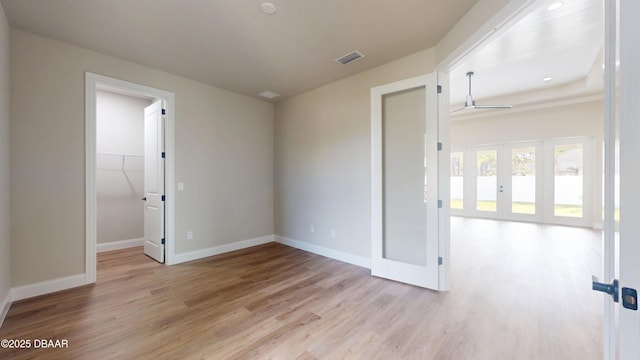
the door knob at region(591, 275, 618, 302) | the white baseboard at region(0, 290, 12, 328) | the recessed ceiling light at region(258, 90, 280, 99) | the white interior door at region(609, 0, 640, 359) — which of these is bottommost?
the white baseboard at region(0, 290, 12, 328)

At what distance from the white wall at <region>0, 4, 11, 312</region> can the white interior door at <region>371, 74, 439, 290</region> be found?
12.5 ft

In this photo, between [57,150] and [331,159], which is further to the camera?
[331,159]

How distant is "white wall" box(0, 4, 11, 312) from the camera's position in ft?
7.65

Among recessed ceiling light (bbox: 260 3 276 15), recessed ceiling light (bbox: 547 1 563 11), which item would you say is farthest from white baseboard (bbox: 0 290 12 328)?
recessed ceiling light (bbox: 547 1 563 11)

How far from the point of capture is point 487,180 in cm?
788

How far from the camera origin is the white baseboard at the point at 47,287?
269cm

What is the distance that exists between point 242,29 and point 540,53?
177 inches

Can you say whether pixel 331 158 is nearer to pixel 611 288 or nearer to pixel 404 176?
pixel 404 176

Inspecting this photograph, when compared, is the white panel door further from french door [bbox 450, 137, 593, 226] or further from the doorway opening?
french door [bbox 450, 137, 593, 226]

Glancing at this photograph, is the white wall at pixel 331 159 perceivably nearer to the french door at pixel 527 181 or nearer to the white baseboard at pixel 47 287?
the white baseboard at pixel 47 287

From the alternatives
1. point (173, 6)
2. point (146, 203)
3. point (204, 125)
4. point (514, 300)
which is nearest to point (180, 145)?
point (204, 125)

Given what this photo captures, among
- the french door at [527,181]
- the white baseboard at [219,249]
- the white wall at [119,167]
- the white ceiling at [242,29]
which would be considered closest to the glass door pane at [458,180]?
the french door at [527,181]

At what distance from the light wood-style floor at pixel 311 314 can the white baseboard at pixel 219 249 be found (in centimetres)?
24

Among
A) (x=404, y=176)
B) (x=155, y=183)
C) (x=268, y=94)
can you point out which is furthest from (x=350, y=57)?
(x=155, y=183)
